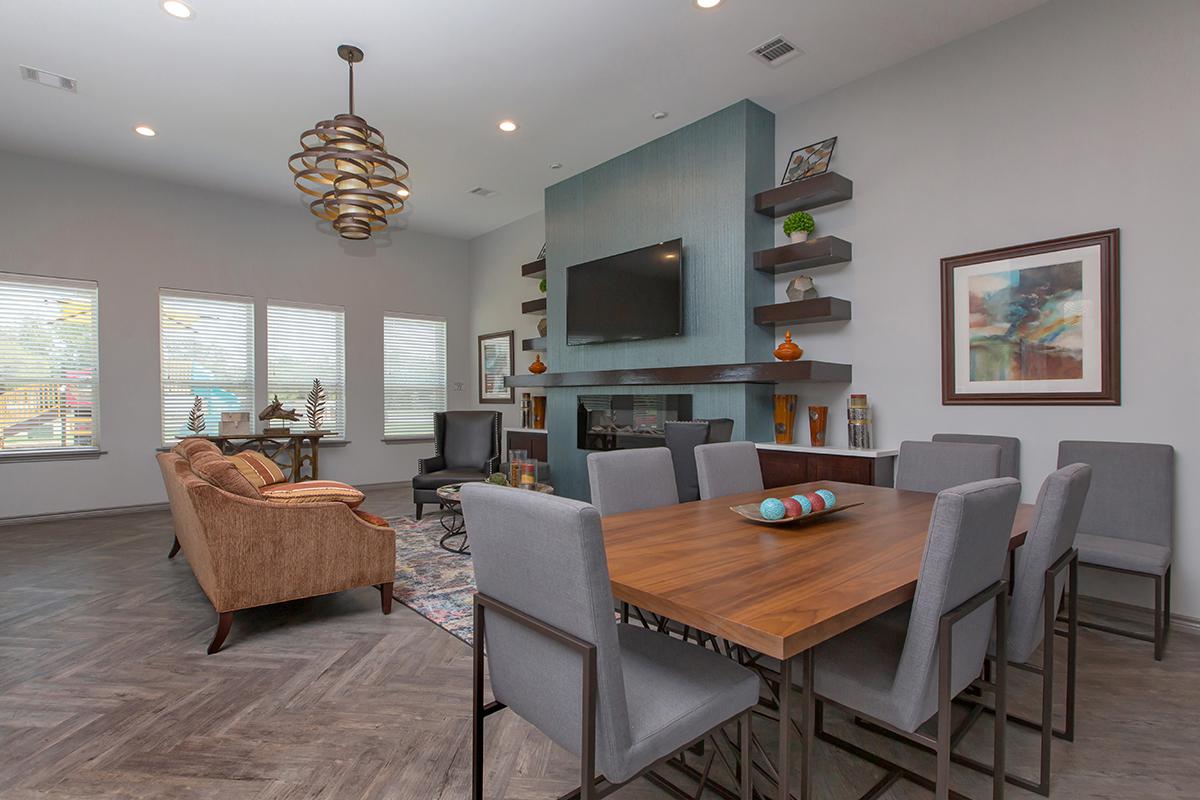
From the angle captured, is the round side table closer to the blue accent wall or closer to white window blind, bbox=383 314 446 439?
the blue accent wall

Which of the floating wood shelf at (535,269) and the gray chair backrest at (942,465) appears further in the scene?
the floating wood shelf at (535,269)

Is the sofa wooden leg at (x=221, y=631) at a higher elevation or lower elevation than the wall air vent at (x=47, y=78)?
lower

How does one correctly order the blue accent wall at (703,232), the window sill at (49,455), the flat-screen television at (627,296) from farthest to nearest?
the window sill at (49,455), the flat-screen television at (627,296), the blue accent wall at (703,232)

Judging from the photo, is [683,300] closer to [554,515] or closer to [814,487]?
[814,487]

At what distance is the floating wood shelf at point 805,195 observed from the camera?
4000 millimetres

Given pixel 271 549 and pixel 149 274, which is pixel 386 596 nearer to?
pixel 271 549

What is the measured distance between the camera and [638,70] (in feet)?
12.9

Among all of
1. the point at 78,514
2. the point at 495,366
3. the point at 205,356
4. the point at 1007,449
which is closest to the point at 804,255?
the point at 1007,449

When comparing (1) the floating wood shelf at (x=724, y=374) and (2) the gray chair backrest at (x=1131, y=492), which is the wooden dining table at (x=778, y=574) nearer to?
(2) the gray chair backrest at (x=1131, y=492)

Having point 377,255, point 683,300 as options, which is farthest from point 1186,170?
point 377,255

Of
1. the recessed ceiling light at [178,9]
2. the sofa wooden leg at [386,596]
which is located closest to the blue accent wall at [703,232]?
the sofa wooden leg at [386,596]

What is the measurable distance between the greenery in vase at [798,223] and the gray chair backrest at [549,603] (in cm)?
354

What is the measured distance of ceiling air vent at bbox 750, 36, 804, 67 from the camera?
3.63 meters

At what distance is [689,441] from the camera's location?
4.07m
